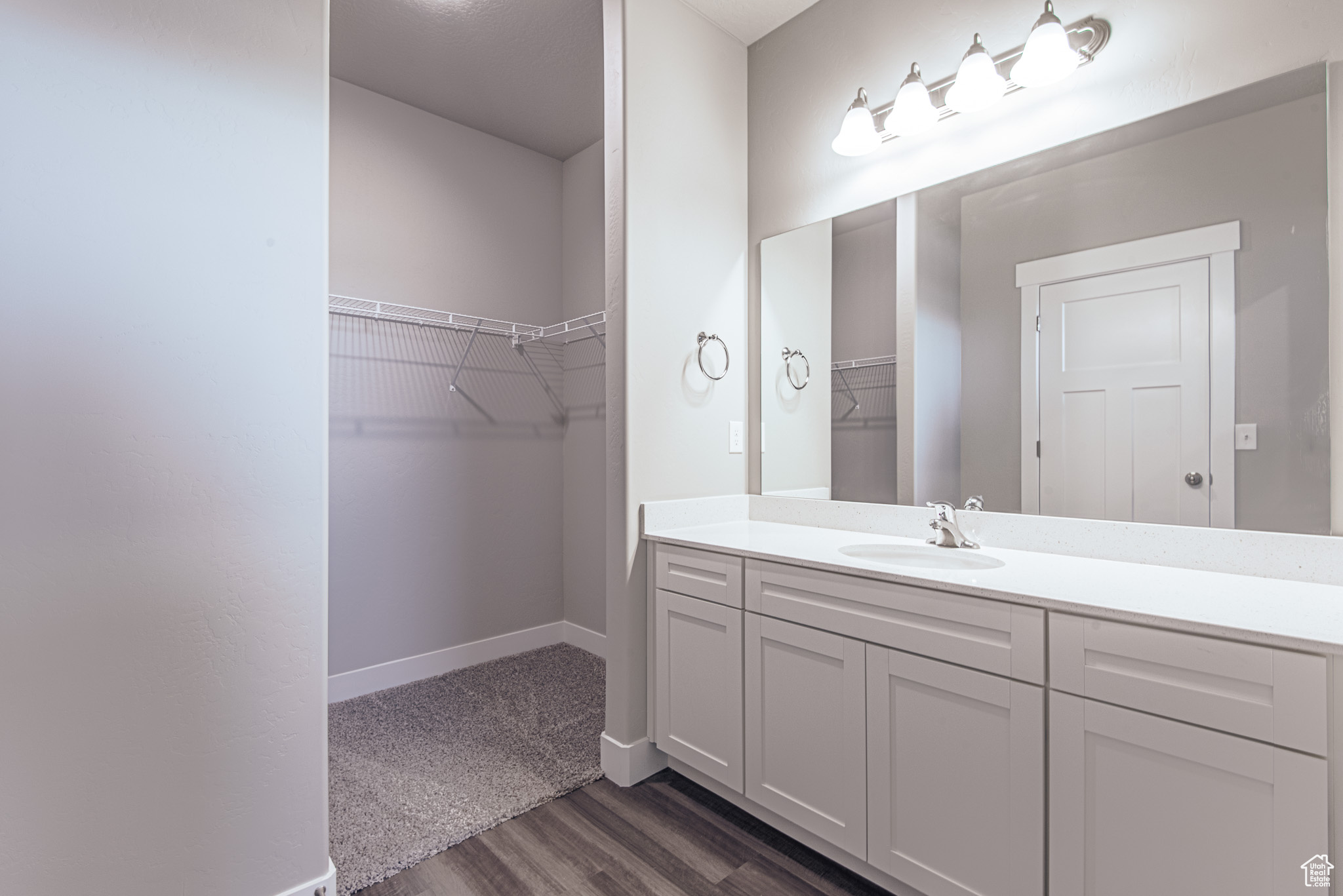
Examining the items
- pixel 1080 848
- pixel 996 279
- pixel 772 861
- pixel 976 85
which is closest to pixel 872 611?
pixel 1080 848

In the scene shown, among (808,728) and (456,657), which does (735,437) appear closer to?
(808,728)

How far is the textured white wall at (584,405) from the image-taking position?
3.21 metres

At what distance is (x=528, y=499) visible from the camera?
10.9 ft

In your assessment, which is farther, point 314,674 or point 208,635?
point 314,674

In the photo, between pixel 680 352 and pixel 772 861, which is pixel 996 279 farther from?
pixel 772 861

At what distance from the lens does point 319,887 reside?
1.45m

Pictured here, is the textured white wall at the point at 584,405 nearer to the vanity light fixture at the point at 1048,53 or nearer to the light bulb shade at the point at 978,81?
the light bulb shade at the point at 978,81

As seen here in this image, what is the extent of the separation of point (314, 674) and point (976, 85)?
228 cm

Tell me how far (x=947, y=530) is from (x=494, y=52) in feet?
8.17

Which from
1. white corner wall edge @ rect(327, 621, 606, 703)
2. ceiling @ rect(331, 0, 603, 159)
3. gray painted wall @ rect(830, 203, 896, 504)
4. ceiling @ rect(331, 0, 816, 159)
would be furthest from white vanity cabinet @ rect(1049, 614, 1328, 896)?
ceiling @ rect(331, 0, 603, 159)

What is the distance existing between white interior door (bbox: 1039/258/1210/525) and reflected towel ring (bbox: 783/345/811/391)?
78 centimetres

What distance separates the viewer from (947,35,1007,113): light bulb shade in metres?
1.64

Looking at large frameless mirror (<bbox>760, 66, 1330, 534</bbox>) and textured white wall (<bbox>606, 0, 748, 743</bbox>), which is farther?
textured white wall (<bbox>606, 0, 748, 743</bbox>)

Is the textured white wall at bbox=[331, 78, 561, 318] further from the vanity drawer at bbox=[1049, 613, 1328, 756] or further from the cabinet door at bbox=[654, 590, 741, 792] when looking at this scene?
the vanity drawer at bbox=[1049, 613, 1328, 756]
